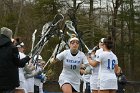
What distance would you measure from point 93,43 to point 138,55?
4.29 meters

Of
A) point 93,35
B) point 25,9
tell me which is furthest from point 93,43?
point 25,9

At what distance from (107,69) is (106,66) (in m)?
0.08

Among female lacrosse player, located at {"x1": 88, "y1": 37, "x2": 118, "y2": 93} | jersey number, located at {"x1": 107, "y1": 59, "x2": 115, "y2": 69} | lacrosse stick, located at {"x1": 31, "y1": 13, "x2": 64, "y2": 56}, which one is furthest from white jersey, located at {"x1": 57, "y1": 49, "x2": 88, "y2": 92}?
lacrosse stick, located at {"x1": 31, "y1": 13, "x2": 64, "y2": 56}

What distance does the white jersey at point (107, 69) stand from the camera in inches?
423

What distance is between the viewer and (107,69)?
35.7 feet

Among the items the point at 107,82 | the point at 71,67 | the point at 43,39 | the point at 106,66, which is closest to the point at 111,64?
the point at 106,66

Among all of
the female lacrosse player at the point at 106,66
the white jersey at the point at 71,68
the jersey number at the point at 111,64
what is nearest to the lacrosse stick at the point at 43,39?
the white jersey at the point at 71,68

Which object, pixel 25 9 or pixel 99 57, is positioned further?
pixel 25 9

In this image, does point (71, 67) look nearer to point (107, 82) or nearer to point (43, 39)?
point (107, 82)

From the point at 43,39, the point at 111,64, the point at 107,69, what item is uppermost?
the point at 43,39

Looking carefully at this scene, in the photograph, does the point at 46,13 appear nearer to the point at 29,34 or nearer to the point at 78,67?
the point at 29,34

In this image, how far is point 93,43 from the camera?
36.5m

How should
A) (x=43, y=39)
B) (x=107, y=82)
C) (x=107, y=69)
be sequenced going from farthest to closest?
1. (x=43, y=39)
2. (x=107, y=69)
3. (x=107, y=82)

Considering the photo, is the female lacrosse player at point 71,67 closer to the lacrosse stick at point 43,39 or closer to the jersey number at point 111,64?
the jersey number at point 111,64
